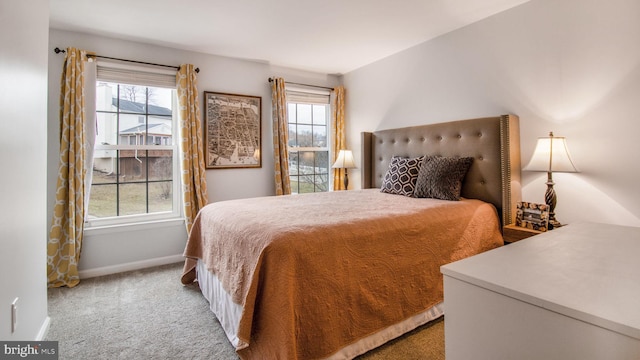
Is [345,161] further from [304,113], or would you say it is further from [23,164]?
[23,164]

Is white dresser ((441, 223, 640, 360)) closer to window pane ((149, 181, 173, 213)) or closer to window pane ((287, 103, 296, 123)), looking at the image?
window pane ((149, 181, 173, 213))

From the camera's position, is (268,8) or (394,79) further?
(394,79)

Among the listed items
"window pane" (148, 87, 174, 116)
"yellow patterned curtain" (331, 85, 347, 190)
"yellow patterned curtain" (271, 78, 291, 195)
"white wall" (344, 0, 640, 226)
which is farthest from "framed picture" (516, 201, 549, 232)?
"window pane" (148, 87, 174, 116)

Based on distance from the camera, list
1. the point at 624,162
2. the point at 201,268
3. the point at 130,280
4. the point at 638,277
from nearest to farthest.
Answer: the point at 638,277 < the point at 624,162 < the point at 201,268 < the point at 130,280

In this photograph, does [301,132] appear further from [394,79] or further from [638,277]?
[638,277]

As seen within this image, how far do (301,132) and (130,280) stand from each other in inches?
106

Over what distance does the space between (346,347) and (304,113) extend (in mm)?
3354

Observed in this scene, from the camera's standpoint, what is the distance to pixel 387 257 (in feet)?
5.78

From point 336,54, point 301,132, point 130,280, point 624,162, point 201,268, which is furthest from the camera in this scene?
point 301,132

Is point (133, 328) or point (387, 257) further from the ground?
point (387, 257)

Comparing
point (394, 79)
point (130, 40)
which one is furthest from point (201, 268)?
point (394, 79)

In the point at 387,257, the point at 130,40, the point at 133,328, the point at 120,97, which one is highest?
the point at 130,40

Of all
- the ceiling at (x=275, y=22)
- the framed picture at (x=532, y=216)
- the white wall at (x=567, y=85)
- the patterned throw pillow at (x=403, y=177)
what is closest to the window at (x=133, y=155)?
the ceiling at (x=275, y=22)

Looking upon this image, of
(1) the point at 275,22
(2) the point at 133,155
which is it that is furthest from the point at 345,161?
(2) the point at 133,155
